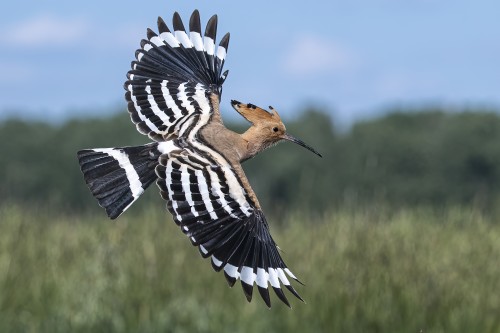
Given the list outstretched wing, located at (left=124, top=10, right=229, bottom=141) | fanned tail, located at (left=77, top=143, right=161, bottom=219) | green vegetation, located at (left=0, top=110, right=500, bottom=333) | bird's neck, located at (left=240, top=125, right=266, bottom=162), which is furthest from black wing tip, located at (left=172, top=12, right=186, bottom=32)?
green vegetation, located at (left=0, top=110, right=500, bottom=333)

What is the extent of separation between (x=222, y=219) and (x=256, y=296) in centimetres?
565

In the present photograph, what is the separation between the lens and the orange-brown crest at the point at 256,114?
345 cm

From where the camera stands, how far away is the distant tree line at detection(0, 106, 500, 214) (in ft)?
97.6

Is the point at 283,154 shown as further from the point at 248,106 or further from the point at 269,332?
the point at 248,106

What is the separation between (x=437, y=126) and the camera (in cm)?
3566

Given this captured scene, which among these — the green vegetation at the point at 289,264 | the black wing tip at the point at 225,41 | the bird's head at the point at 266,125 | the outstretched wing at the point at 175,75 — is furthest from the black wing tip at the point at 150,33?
the green vegetation at the point at 289,264

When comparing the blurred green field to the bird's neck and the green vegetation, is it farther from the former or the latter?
the bird's neck

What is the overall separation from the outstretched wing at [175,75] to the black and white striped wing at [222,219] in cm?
53

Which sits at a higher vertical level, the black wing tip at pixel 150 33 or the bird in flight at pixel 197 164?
the black wing tip at pixel 150 33

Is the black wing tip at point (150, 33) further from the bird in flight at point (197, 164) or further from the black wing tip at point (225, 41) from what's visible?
the black wing tip at point (225, 41)

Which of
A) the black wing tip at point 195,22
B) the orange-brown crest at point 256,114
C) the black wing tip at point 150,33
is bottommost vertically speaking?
the orange-brown crest at point 256,114

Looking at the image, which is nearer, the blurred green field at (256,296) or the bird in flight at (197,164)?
the bird in flight at (197,164)

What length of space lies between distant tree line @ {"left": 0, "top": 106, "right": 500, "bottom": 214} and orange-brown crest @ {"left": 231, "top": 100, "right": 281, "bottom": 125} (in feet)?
69.8

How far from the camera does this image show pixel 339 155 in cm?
3434
